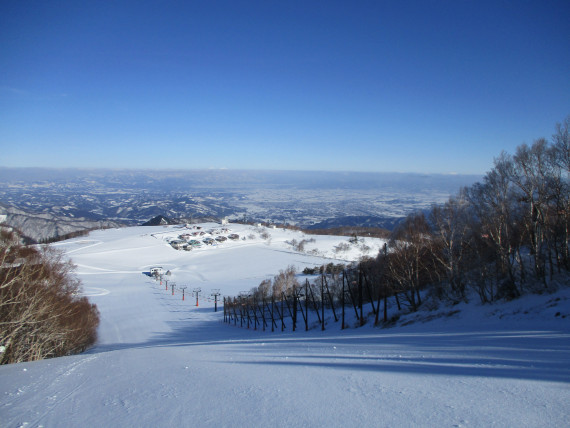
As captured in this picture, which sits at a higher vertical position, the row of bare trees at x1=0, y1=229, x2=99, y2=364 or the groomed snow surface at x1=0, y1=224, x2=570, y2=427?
the groomed snow surface at x1=0, y1=224, x2=570, y2=427

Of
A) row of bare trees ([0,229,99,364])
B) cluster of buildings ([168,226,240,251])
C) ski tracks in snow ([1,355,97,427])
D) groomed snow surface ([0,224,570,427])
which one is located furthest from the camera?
cluster of buildings ([168,226,240,251])

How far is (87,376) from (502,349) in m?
10.3

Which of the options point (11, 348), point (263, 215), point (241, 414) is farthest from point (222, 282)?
point (263, 215)

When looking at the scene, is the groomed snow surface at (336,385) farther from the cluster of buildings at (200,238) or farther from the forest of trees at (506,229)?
the cluster of buildings at (200,238)

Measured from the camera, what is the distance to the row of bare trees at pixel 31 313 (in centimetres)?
1365

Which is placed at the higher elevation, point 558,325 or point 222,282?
point 558,325

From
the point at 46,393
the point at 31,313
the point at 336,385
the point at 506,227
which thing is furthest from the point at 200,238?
the point at 336,385

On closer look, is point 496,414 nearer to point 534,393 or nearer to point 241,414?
point 534,393

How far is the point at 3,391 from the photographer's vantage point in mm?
6363

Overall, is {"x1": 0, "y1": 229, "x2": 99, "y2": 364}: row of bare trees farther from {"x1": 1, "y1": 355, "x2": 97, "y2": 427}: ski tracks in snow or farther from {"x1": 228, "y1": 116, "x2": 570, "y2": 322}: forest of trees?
{"x1": 228, "y1": 116, "x2": 570, "y2": 322}: forest of trees

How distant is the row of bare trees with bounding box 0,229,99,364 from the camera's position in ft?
44.8

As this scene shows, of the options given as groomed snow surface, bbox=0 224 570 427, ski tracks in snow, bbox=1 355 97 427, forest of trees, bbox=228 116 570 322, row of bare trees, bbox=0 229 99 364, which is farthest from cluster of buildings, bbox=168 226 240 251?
groomed snow surface, bbox=0 224 570 427

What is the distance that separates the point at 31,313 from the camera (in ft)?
44.7

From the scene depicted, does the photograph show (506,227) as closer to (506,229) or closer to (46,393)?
(506,229)
